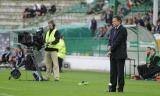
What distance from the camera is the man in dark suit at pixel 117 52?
18172 millimetres

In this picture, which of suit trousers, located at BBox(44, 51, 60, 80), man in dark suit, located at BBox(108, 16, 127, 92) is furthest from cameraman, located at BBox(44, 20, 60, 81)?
man in dark suit, located at BBox(108, 16, 127, 92)

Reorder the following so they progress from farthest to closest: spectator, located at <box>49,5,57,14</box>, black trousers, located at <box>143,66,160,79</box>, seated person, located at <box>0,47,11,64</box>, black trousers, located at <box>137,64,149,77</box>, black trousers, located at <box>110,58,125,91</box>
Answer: spectator, located at <box>49,5,57,14</box>
seated person, located at <box>0,47,11,64</box>
black trousers, located at <box>137,64,149,77</box>
black trousers, located at <box>143,66,160,79</box>
black trousers, located at <box>110,58,125,91</box>

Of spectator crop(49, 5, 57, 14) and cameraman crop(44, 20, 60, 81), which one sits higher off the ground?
spectator crop(49, 5, 57, 14)

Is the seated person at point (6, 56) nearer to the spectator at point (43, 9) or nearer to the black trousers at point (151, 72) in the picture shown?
the black trousers at point (151, 72)

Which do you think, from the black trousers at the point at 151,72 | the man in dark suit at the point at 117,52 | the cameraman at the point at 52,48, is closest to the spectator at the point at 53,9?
the black trousers at the point at 151,72

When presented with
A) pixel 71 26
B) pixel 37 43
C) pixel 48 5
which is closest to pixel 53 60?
pixel 37 43

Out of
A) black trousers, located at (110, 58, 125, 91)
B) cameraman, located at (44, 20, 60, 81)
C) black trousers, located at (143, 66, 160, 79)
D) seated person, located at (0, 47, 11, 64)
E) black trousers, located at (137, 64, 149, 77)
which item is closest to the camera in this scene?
black trousers, located at (110, 58, 125, 91)

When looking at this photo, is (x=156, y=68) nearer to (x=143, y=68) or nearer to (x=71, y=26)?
(x=143, y=68)

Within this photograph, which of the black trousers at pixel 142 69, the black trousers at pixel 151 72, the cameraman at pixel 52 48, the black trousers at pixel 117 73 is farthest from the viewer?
the black trousers at pixel 142 69

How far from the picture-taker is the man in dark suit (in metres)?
18.2

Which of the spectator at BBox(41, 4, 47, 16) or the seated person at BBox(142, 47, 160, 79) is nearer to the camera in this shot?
the seated person at BBox(142, 47, 160, 79)

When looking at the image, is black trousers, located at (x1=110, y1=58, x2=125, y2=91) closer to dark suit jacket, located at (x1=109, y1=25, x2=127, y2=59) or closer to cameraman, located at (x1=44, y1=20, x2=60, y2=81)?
dark suit jacket, located at (x1=109, y1=25, x2=127, y2=59)

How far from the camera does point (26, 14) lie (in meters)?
45.7

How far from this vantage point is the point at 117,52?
18.3 m
